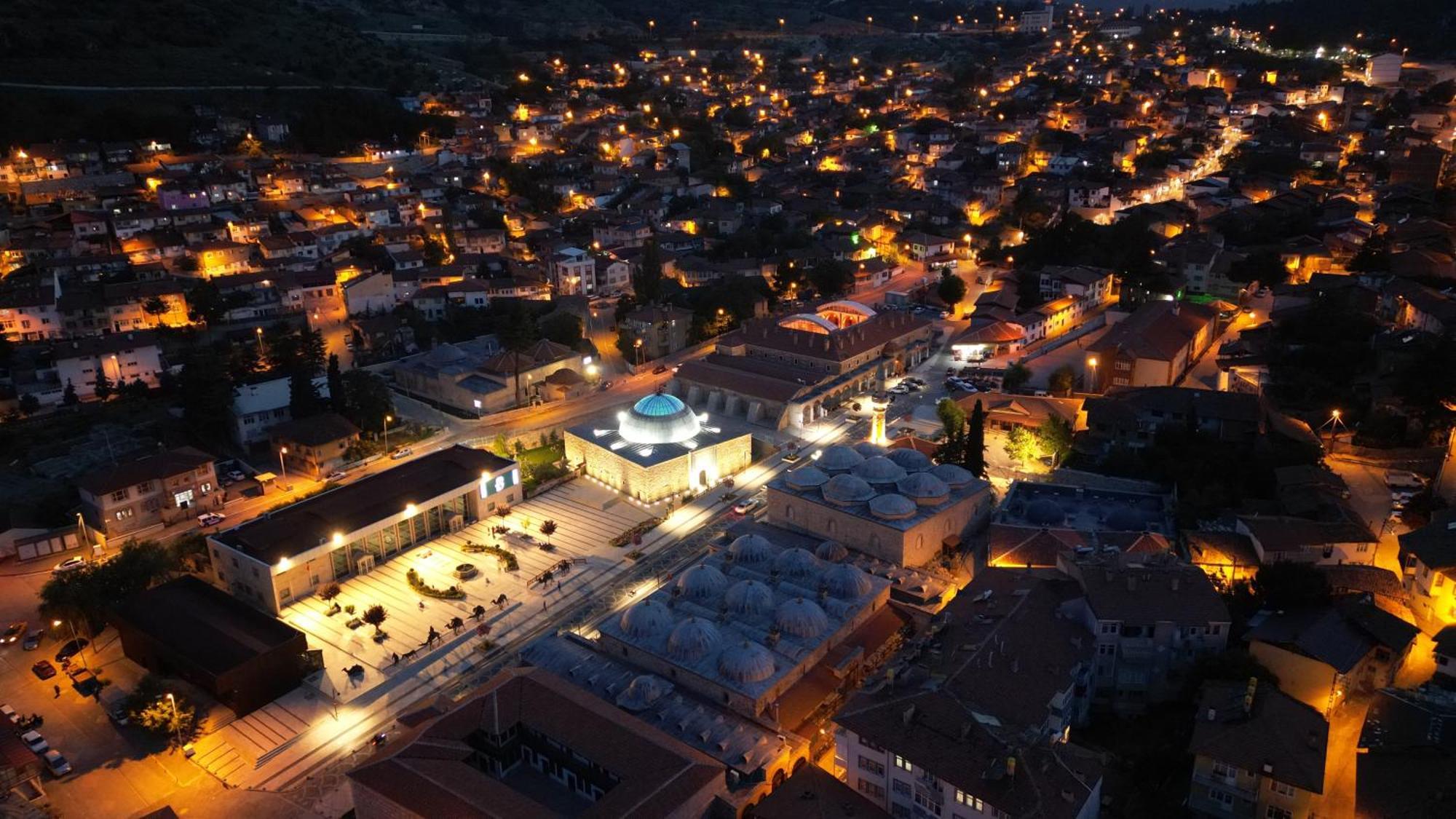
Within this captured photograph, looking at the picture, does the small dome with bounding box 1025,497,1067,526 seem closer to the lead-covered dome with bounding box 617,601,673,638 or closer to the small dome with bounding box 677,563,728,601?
the small dome with bounding box 677,563,728,601

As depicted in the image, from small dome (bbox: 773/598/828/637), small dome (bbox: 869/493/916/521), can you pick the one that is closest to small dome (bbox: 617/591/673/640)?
small dome (bbox: 773/598/828/637)

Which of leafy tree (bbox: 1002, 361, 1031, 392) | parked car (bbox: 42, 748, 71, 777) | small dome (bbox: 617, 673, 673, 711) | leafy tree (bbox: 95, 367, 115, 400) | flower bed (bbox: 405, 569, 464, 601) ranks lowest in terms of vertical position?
parked car (bbox: 42, 748, 71, 777)

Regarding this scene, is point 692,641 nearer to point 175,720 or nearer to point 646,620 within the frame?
point 646,620

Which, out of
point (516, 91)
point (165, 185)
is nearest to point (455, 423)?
point (165, 185)

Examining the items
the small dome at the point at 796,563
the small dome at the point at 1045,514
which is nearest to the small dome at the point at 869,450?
the small dome at the point at 1045,514

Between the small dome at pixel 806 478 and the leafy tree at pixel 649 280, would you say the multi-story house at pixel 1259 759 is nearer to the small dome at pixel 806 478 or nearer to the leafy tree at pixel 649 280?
the small dome at pixel 806 478

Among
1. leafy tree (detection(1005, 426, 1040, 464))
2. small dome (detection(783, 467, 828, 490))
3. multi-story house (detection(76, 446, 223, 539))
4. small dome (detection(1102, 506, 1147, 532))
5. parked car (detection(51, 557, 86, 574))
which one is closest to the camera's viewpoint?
small dome (detection(1102, 506, 1147, 532))

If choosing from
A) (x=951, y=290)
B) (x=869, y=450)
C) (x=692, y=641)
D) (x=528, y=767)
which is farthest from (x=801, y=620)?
(x=951, y=290)
